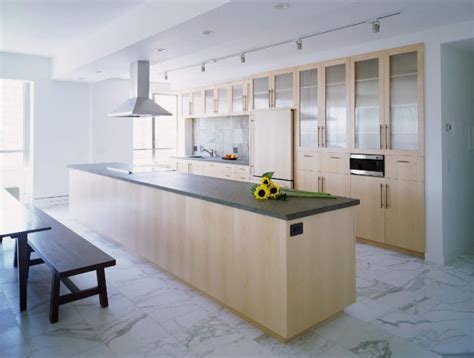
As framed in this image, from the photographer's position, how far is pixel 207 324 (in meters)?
2.65

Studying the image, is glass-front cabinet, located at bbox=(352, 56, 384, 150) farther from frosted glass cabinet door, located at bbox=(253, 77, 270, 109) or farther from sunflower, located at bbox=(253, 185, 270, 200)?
sunflower, located at bbox=(253, 185, 270, 200)

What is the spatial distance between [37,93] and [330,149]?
4.84 m

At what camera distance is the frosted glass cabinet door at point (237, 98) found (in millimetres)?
6290

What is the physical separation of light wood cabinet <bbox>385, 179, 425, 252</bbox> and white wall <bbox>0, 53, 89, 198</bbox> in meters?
5.20

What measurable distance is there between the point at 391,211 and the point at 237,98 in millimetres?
3224

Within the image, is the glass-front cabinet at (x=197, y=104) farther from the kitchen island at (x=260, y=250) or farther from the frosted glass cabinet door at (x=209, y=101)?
the kitchen island at (x=260, y=250)

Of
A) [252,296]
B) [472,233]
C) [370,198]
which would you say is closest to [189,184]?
[252,296]

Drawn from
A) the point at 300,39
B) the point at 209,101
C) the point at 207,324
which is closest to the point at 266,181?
the point at 207,324

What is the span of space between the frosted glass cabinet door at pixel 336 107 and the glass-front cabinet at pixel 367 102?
16cm

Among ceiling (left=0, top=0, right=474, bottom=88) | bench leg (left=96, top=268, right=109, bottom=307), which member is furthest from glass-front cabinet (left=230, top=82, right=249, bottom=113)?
bench leg (left=96, top=268, right=109, bottom=307)

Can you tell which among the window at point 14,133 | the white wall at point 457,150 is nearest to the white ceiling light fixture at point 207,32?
the white wall at point 457,150

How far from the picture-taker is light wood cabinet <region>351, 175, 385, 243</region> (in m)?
4.40

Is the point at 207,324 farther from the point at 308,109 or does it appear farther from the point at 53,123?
the point at 53,123

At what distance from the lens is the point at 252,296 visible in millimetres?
2568
